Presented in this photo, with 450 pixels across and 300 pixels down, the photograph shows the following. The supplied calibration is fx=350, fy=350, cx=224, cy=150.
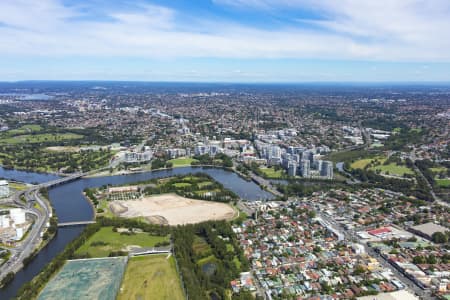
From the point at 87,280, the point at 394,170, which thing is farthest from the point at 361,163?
the point at 87,280

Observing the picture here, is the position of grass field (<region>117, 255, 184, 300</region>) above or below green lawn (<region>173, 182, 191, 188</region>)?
below

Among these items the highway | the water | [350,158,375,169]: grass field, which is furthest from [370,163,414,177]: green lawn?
the highway

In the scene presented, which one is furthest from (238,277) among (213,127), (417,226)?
(213,127)

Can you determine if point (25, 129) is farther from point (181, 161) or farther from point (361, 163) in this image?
point (361, 163)

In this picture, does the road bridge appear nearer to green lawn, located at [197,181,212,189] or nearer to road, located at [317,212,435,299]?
green lawn, located at [197,181,212,189]

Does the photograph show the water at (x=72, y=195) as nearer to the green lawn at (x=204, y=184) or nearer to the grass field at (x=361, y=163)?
the green lawn at (x=204, y=184)

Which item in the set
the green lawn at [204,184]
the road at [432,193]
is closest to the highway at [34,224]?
the green lawn at [204,184]

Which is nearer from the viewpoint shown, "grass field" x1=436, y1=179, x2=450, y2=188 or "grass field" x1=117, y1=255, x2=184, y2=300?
"grass field" x1=117, y1=255, x2=184, y2=300
